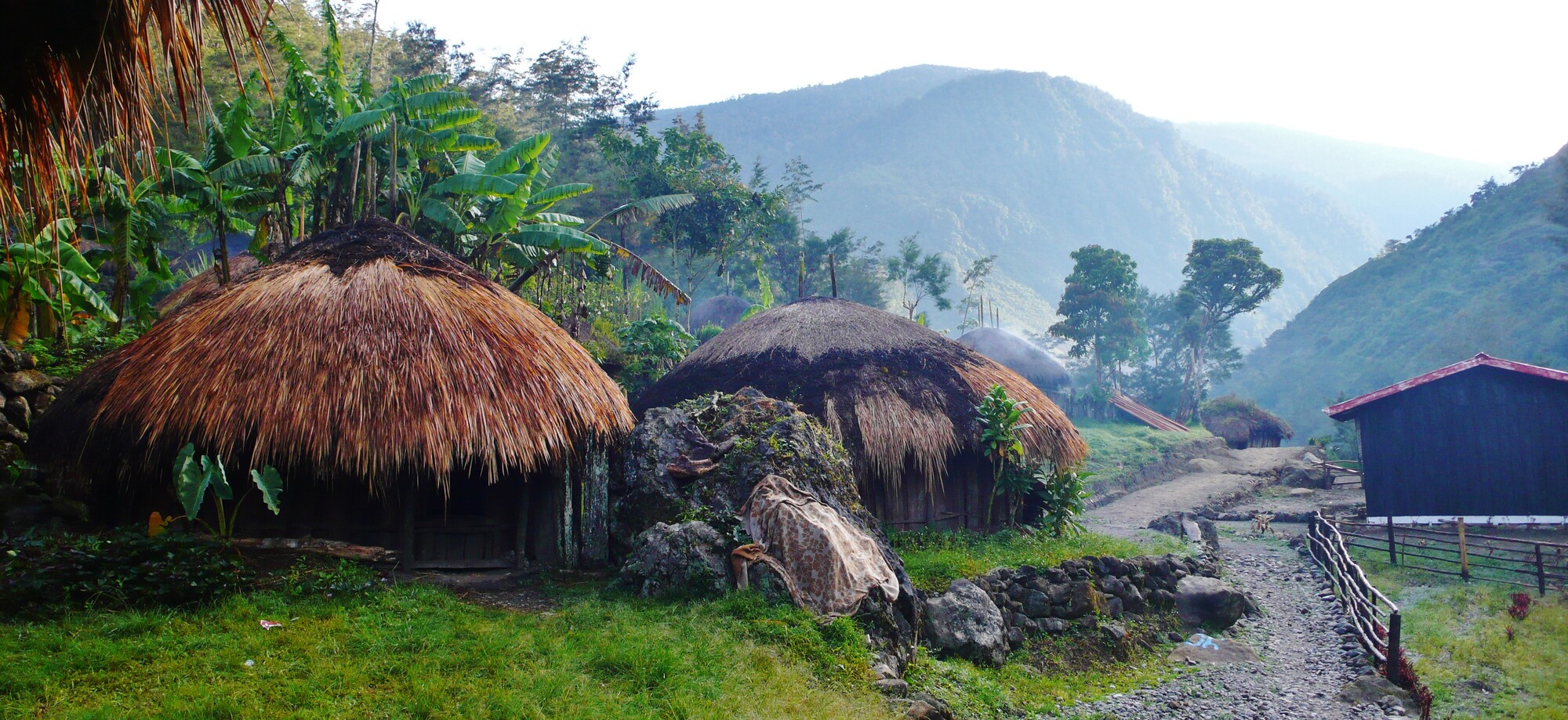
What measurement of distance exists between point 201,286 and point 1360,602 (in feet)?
56.8

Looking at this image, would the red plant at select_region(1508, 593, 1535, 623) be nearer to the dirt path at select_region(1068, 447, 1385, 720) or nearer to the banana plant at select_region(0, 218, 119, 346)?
the dirt path at select_region(1068, 447, 1385, 720)

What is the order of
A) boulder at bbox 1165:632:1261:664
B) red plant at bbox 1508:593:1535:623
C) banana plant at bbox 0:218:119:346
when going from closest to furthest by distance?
banana plant at bbox 0:218:119:346, boulder at bbox 1165:632:1261:664, red plant at bbox 1508:593:1535:623

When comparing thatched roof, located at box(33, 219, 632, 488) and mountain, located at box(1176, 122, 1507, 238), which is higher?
mountain, located at box(1176, 122, 1507, 238)

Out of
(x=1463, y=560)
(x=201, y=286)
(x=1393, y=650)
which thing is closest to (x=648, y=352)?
(x=201, y=286)

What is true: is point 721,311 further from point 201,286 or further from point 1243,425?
point 1243,425

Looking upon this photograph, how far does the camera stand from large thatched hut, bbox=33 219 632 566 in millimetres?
8070

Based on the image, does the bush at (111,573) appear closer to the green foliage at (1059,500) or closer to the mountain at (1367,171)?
the green foliage at (1059,500)

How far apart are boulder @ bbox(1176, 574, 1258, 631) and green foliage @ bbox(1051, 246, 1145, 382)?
88.7ft

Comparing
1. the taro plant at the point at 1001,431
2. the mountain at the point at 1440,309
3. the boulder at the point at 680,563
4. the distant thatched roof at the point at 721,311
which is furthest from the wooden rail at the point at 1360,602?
the mountain at the point at 1440,309

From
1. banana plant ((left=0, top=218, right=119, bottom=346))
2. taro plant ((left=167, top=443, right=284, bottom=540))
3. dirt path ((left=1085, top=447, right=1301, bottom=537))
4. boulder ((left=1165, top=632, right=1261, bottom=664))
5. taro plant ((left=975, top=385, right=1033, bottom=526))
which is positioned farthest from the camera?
dirt path ((left=1085, top=447, right=1301, bottom=537))

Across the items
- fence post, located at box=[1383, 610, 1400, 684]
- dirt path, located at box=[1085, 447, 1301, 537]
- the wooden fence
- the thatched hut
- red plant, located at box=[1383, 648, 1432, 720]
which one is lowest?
red plant, located at box=[1383, 648, 1432, 720]

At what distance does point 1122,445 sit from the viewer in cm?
2939

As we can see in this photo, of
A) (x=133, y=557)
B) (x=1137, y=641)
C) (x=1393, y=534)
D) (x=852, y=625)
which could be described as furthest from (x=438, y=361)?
(x=1393, y=534)

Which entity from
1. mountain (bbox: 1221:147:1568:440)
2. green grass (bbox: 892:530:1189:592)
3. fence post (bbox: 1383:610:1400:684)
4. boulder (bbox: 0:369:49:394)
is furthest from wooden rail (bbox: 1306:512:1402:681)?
mountain (bbox: 1221:147:1568:440)
